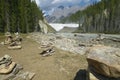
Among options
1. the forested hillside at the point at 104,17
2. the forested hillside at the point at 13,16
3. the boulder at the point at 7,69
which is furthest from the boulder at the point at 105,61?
the forested hillside at the point at 104,17

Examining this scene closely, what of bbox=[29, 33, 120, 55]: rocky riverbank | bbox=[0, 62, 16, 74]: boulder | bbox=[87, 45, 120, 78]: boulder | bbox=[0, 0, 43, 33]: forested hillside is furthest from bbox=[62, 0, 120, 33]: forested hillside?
bbox=[87, 45, 120, 78]: boulder

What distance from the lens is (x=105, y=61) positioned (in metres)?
12.1

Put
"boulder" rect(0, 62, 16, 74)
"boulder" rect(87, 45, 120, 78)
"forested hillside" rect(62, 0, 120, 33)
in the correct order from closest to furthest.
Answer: "boulder" rect(87, 45, 120, 78), "boulder" rect(0, 62, 16, 74), "forested hillside" rect(62, 0, 120, 33)

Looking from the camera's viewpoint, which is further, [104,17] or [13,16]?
[104,17]

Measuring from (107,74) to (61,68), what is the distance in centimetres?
627

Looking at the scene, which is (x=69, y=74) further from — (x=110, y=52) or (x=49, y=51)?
(x=49, y=51)

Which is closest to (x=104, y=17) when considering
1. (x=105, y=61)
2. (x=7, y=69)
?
(x=7, y=69)

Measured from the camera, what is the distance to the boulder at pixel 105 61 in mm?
11812

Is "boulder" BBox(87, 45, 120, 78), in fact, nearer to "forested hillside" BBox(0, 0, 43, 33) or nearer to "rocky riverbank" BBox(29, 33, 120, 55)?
"rocky riverbank" BBox(29, 33, 120, 55)

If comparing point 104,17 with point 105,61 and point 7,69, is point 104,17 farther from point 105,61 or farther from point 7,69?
point 105,61

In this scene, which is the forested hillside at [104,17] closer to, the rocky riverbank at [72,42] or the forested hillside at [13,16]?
the forested hillside at [13,16]

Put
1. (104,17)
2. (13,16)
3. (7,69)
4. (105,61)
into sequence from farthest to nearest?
(104,17), (13,16), (7,69), (105,61)

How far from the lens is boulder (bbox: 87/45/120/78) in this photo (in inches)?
465

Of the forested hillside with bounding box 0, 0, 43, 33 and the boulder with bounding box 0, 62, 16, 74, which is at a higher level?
the forested hillside with bounding box 0, 0, 43, 33
